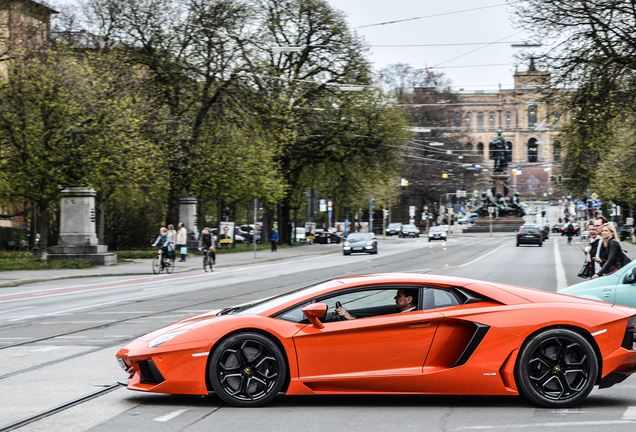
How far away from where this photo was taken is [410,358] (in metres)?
6.84

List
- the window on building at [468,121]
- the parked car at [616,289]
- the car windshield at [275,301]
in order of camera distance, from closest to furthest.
Result: the car windshield at [275,301] → the parked car at [616,289] → the window on building at [468,121]

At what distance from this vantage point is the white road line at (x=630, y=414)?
6.59 m

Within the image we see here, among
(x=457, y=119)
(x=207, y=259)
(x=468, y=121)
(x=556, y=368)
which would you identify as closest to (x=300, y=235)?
(x=457, y=119)

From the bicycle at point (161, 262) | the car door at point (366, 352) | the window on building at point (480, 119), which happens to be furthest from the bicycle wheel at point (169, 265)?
the window on building at point (480, 119)

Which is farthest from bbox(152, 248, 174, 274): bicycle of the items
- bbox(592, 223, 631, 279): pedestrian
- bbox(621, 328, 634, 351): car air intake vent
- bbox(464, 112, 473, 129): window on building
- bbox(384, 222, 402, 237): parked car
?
bbox(464, 112, 473, 129): window on building

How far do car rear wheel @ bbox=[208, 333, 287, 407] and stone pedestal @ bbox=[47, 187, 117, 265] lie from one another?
28594mm

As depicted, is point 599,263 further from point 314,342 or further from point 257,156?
point 257,156

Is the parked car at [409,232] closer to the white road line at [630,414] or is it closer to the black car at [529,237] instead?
the black car at [529,237]

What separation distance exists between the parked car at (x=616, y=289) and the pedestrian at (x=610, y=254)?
1282 millimetres

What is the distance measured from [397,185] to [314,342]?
3441 inches

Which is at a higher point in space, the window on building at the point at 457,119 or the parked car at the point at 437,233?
the window on building at the point at 457,119

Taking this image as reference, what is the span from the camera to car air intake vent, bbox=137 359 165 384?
272 inches

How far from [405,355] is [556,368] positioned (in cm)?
120

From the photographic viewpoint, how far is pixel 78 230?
34.8 m
